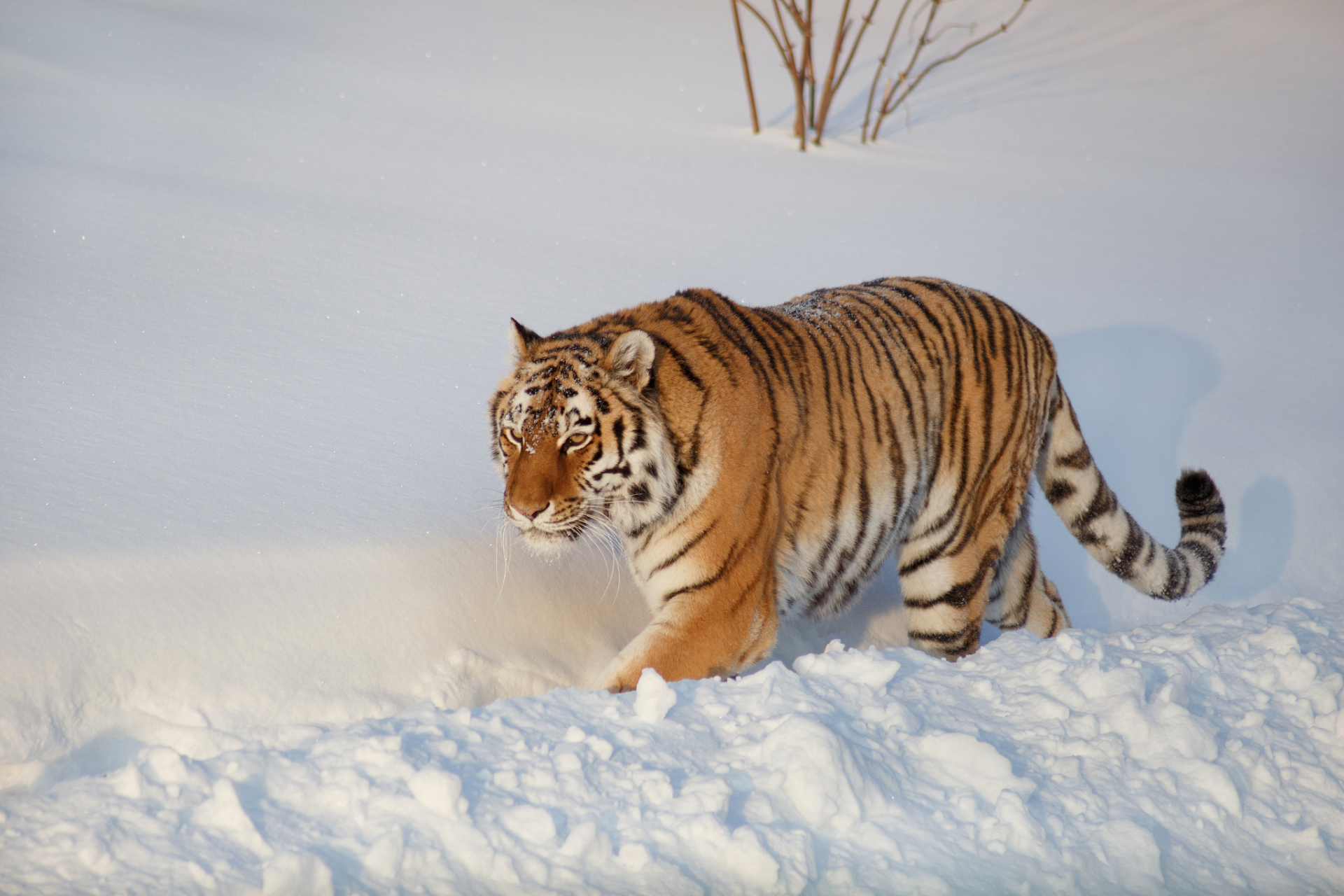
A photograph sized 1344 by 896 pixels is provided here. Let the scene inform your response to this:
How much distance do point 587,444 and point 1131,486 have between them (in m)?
2.58

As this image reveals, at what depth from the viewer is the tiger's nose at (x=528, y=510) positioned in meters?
2.17

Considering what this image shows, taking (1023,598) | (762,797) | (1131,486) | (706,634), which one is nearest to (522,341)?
(706,634)

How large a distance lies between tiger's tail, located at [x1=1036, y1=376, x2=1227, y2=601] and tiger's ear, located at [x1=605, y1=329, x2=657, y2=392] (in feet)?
4.38

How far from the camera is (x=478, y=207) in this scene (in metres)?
5.14

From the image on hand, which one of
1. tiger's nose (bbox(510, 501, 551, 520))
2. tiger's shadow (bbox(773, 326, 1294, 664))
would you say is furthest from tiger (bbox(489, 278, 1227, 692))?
tiger's shadow (bbox(773, 326, 1294, 664))

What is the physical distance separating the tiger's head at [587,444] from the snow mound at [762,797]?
0.44 meters

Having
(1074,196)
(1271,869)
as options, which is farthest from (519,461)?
(1074,196)

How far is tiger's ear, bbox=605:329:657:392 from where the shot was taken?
7.21ft

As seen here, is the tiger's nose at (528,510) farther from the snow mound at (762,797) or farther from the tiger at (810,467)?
the snow mound at (762,797)

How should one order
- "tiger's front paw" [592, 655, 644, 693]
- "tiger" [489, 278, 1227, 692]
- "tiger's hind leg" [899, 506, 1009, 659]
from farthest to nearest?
"tiger's hind leg" [899, 506, 1009, 659] < "tiger" [489, 278, 1227, 692] < "tiger's front paw" [592, 655, 644, 693]

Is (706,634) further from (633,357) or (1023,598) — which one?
(1023,598)

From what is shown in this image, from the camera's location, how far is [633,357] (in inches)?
87.6

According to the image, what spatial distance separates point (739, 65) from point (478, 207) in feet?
15.1

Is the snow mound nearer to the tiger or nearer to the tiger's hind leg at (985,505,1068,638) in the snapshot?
the tiger
